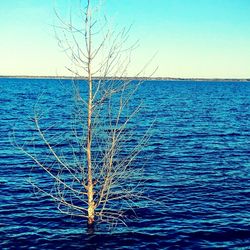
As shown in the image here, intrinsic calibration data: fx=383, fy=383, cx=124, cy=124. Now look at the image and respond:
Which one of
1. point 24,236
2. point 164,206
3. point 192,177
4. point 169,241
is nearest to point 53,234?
point 24,236

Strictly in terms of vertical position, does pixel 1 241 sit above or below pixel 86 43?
below

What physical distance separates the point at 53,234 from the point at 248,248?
7273 mm

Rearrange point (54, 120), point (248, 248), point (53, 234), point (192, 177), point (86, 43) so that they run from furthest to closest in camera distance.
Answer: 1. point (54, 120)
2. point (192, 177)
3. point (53, 234)
4. point (248, 248)
5. point (86, 43)

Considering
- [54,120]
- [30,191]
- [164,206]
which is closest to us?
[164,206]

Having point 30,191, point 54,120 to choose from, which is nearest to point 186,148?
point 30,191

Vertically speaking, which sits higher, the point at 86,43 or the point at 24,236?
the point at 86,43

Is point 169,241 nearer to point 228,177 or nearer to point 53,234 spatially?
point 53,234

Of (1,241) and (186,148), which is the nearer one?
(1,241)

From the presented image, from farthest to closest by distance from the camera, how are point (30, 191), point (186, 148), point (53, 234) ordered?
point (186, 148), point (30, 191), point (53, 234)

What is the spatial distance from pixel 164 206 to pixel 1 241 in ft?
24.7

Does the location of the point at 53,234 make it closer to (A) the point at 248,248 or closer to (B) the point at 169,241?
(B) the point at 169,241

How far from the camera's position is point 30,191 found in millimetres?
19859

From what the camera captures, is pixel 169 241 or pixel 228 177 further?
pixel 228 177

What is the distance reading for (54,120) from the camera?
162ft
